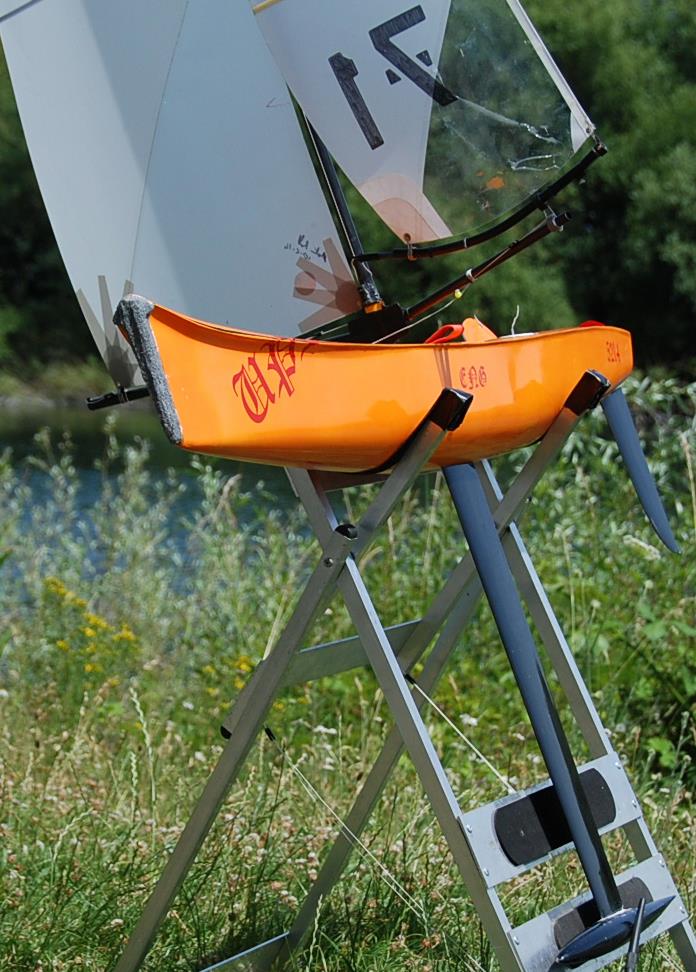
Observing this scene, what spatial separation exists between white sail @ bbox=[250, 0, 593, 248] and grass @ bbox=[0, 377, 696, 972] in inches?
42.7

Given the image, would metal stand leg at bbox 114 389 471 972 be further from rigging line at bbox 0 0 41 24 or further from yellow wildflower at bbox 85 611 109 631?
yellow wildflower at bbox 85 611 109 631

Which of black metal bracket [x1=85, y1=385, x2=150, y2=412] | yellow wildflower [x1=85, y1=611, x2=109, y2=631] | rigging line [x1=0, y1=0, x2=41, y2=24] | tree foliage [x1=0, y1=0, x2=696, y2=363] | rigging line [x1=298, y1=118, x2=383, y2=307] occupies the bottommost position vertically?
black metal bracket [x1=85, y1=385, x2=150, y2=412]

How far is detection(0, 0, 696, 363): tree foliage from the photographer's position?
69.1ft

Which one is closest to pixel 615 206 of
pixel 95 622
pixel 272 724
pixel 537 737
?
pixel 95 622

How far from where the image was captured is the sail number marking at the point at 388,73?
6.60 feet

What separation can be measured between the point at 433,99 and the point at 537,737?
0.98m

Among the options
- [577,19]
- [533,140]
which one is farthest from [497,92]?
[577,19]

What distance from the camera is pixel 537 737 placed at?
1.88 m

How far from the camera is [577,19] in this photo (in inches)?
897

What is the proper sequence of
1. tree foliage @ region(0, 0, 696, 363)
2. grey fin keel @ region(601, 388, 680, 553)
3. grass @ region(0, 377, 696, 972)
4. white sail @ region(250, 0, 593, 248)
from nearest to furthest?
1. white sail @ region(250, 0, 593, 248)
2. grey fin keel @ region(601, 388, 680, 553)
3. grass @ region(0, 377, 696, 972)
4. tree foliage @ region(0, 0, 696, 363)

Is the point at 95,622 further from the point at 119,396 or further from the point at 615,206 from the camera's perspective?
the point at 615,206

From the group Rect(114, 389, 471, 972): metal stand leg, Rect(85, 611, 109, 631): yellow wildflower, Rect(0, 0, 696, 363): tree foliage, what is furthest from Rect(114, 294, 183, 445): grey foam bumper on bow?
Rect(0, 0, 696, 363): tree foliage

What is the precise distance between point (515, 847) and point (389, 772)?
0.39 metres

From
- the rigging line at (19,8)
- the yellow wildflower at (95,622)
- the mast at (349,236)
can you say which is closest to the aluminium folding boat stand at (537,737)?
the mast at (349,236)
